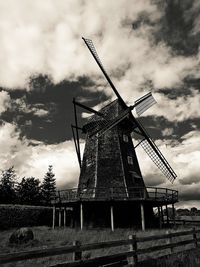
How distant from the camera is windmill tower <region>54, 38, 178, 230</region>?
24.5 metres

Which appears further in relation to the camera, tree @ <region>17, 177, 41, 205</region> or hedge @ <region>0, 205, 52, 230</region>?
tree @ <region>17, 177, 41, 205</region>

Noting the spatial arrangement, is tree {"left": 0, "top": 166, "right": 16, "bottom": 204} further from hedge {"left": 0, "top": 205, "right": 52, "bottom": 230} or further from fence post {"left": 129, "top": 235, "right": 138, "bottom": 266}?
fence post {"left": 129, "top": 235, "right": 138, "bottom": 266}

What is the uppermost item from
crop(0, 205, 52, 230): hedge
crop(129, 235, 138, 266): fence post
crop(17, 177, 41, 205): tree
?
crop(17, 177, 41, 205): tree

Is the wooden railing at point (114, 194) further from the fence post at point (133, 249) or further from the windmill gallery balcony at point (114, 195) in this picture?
the fence post at point (133, 249)

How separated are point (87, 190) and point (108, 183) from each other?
198 cm

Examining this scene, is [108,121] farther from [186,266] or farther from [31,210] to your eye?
[186,266]

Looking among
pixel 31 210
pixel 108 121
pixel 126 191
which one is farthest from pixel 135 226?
pixel 31 210

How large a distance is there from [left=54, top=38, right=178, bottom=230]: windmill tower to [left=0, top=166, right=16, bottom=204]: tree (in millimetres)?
21460

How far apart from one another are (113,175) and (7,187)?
28351 millimetres

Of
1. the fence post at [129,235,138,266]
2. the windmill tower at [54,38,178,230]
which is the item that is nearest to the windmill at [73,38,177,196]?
the windmill tower at [54,38,178,230]

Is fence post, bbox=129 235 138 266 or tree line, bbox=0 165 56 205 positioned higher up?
tree line, bbox=0 165 56 205

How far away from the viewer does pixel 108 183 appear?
2512cm

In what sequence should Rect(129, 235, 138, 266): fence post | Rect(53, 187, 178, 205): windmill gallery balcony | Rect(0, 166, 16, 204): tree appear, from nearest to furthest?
Rect(129, 235, 138, 266): fence post → Rect(53, 187, 178, 205): windmill gallery balcony → Rect(0, 166, 16, 204): tree

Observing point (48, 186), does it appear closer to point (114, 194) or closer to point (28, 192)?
point (28, 192)
